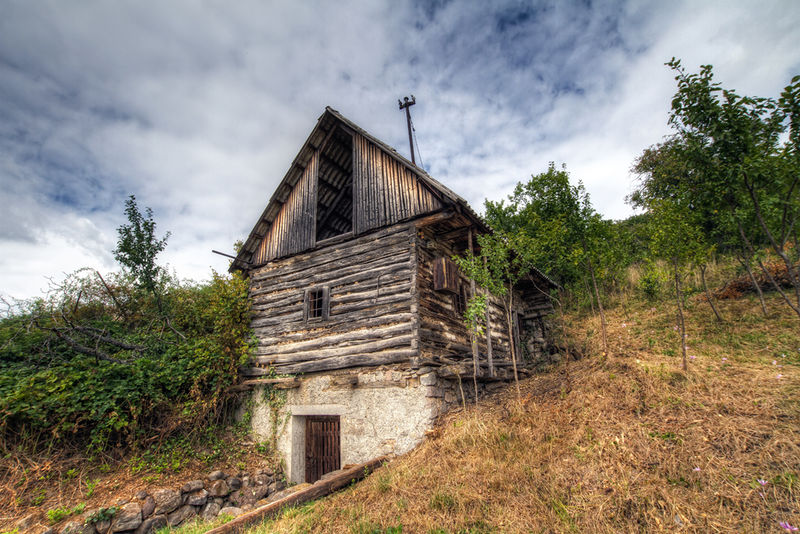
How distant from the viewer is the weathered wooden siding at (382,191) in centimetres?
927

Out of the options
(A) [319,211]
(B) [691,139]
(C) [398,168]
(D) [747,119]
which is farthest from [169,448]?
(D) [747,119]

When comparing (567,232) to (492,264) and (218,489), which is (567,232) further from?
(218,489)

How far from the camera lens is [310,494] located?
233 inches

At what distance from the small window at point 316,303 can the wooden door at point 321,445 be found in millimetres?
2672

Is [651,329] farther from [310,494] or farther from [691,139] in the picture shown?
[310,494]

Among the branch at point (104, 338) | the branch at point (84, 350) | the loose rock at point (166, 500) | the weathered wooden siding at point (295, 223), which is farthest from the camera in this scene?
the weathered wooden siding at point (295, 223)

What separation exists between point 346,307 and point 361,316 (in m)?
0.58

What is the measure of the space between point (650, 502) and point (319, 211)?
11.2m

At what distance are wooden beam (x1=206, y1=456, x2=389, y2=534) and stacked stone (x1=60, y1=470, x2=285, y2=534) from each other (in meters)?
2.14

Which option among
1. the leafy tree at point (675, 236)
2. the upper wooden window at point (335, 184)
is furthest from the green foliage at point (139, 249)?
the leafy tree at point (675, 236)

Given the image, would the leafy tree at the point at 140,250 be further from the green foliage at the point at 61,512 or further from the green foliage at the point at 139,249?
the green foliage at the point at 61,512

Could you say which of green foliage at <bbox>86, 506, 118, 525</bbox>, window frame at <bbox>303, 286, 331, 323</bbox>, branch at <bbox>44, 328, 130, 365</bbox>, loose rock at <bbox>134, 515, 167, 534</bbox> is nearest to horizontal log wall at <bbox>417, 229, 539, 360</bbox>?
window frame at <bbox>303, 286, 331, 323</bbox>

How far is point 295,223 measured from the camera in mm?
11641

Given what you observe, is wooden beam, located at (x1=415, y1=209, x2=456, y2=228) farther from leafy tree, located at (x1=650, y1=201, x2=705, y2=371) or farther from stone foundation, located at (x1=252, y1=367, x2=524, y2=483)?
leafy tree, located at (x1=650, y1=201, x2=705, y2=371)
